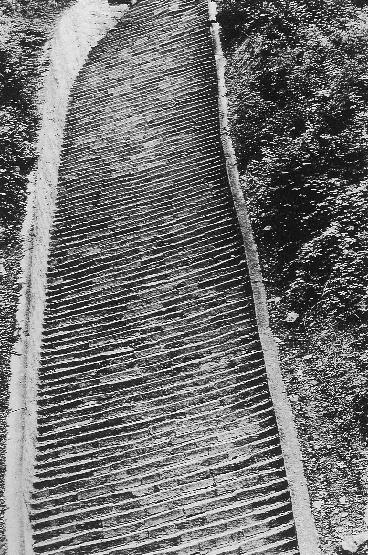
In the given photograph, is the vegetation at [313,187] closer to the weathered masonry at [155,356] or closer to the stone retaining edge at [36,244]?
the weathered masonry at [155,356]

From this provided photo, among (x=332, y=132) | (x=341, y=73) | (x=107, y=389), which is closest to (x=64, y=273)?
(x=107, y=389)

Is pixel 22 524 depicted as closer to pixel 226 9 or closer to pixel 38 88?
pixel 38 88

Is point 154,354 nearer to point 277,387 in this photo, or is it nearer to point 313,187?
point 277,387

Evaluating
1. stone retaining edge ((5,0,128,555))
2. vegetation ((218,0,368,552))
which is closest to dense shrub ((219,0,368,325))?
vegetation ((218,0,368,552))

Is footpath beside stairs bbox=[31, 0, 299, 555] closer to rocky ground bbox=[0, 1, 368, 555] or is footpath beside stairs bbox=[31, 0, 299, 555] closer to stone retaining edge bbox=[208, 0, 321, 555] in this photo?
stone retaining edge bbox=[208, 0, 321, 555]

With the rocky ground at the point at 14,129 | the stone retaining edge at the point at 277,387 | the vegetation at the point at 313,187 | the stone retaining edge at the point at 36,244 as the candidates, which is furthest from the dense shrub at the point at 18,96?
the vegetation at the point at 313,187

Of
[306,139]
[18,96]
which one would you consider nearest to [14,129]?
[18,96]
